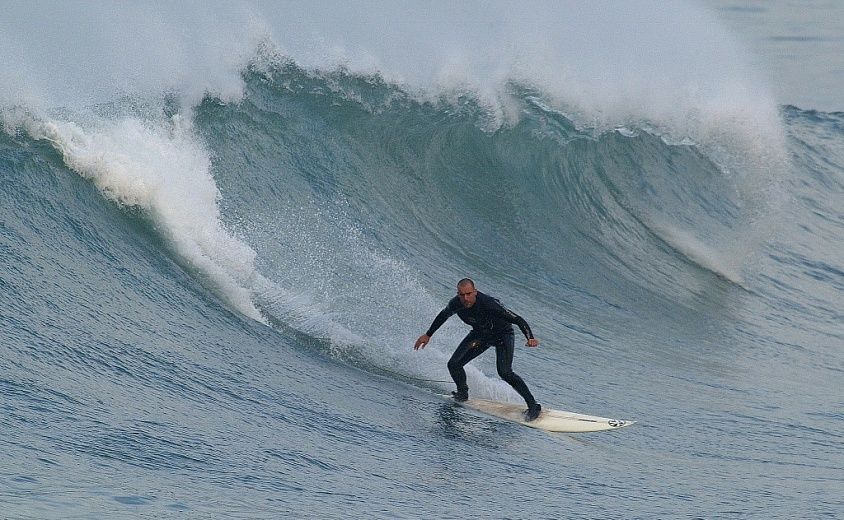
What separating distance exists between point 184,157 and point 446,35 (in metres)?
7.62

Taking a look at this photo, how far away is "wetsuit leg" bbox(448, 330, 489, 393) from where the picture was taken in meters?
9.71

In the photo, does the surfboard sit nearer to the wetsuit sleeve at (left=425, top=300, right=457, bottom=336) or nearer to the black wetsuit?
the black wetsuit

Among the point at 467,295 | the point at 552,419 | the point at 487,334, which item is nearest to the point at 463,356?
the point at 487,334

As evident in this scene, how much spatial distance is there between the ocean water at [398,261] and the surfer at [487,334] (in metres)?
0.38

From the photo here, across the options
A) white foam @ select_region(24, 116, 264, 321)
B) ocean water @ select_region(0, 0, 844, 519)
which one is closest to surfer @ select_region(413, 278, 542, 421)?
ocean water @ select_region(0, 0, 844, 519)

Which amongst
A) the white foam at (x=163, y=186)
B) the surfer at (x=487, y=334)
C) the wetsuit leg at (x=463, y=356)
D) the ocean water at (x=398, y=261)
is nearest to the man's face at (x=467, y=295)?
the surfer at (x=487, y=334)

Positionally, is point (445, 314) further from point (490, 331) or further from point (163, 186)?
point (163, 186)

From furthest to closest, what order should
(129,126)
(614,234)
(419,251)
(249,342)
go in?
1. (614,234)
2. (419,251)
3. (129,126)
4. (249,342)

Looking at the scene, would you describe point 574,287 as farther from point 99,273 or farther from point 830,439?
point 99,273

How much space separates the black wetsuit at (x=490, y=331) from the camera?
9.52 metres

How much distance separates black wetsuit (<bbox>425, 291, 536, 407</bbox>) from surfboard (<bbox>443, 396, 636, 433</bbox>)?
0.17 metres

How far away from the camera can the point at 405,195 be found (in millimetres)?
14906

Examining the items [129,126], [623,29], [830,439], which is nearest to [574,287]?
[830,439]

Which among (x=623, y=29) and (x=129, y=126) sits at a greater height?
(x=623, y=29)
